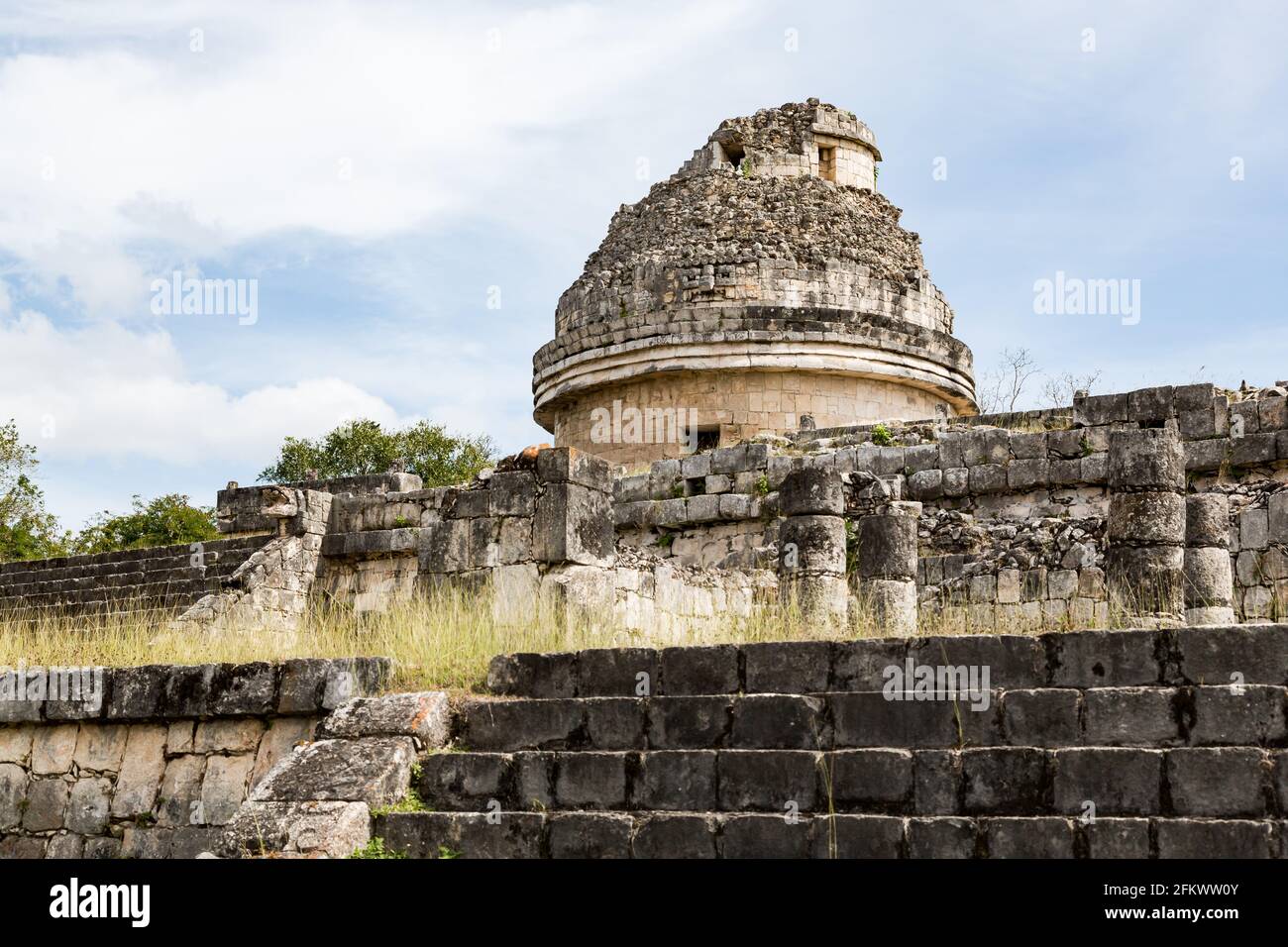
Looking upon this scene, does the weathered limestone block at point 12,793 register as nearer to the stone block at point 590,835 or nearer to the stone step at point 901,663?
the stone step at point 901,663

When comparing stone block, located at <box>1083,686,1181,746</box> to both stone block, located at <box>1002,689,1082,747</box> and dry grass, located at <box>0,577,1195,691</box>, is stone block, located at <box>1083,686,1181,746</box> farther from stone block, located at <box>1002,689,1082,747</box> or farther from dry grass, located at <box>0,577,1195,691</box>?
dry grass, located at <box>0,577,1195,691</box>

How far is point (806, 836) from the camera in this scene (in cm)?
633

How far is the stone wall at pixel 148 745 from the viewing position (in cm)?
838

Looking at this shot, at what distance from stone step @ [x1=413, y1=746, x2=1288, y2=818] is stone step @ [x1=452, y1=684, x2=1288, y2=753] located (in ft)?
0.37

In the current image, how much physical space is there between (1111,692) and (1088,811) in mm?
563

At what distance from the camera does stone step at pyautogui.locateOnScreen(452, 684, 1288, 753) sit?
19.8ft

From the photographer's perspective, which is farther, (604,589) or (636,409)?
(636,409)

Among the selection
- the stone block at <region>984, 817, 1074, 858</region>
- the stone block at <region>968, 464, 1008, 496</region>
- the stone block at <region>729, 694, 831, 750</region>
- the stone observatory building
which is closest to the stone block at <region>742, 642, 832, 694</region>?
the stone block at <region>729, 694, 831, 750</region>

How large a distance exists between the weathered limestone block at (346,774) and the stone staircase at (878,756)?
0.47ft

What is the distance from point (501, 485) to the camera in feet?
35.9
